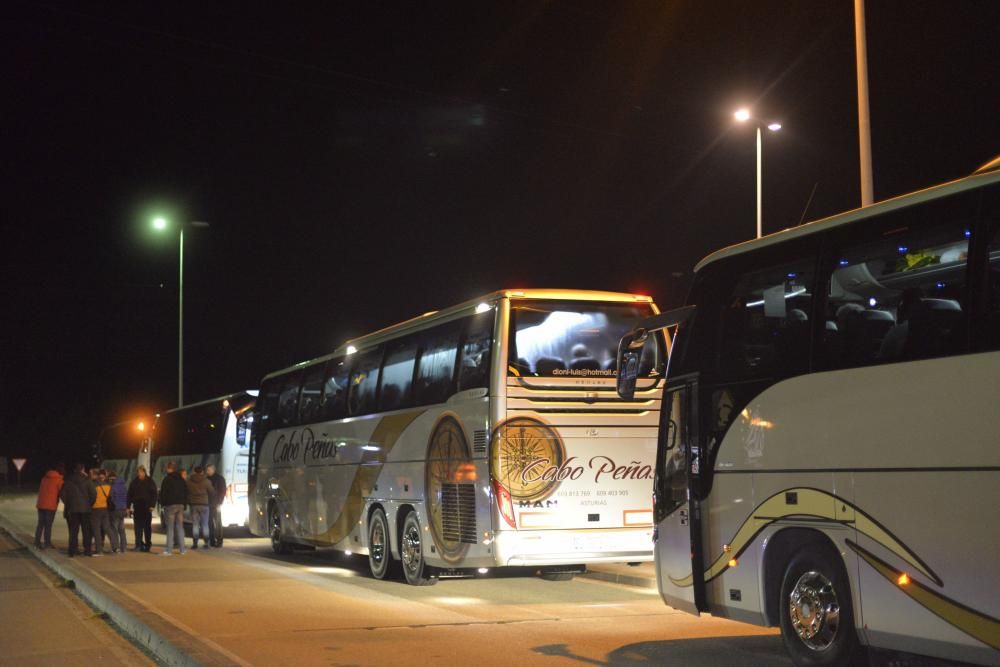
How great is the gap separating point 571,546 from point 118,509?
42.7 ft

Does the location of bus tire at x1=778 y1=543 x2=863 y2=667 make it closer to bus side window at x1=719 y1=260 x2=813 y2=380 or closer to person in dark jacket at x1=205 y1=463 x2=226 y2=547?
bus side window at x1=719 y1=260 x2=813 y2=380

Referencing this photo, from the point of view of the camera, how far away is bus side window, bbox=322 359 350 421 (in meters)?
20.0

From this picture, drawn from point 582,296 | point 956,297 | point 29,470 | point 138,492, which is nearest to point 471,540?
point 582,296

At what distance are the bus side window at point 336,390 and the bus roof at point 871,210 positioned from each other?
10682 mm

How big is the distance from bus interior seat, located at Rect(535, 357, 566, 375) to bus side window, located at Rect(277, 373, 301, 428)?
9570mm

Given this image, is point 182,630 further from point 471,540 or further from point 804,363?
point 804,363

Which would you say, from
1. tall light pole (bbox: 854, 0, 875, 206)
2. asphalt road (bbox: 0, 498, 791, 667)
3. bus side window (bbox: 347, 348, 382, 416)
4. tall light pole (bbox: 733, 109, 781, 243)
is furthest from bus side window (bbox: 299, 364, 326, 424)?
tall light pole (bbox: 854, 0, 875, 206)

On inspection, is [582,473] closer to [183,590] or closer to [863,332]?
[183,590]

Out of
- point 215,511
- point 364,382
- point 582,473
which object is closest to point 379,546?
point 364,382

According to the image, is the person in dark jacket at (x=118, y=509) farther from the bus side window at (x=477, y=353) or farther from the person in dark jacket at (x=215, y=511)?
the bus side window at (x=477, y=353)

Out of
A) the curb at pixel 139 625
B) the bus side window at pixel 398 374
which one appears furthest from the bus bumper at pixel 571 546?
the curb at pixel 139 625

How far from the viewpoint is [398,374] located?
17531 millimetres

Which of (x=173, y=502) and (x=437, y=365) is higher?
(x=437, y=365)

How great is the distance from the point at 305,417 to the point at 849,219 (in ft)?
49.8
